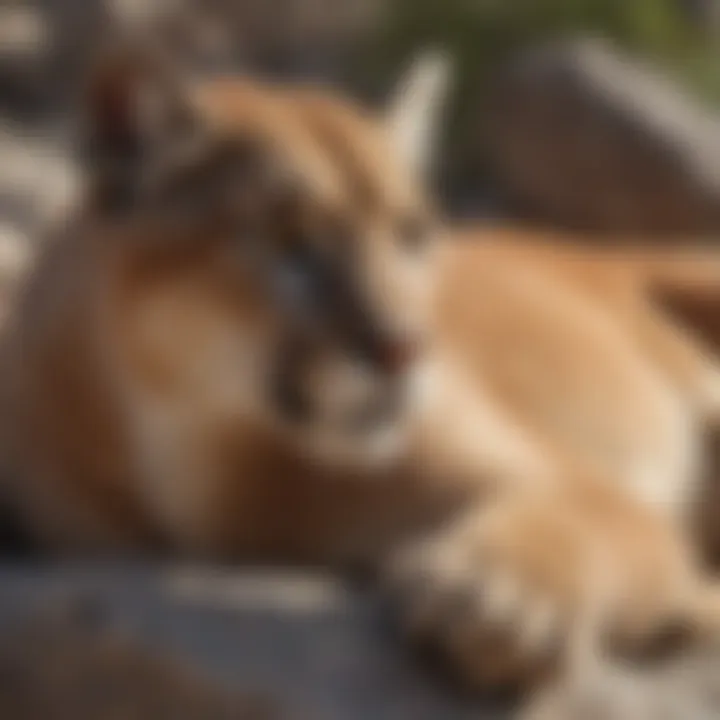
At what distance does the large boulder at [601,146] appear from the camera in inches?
115

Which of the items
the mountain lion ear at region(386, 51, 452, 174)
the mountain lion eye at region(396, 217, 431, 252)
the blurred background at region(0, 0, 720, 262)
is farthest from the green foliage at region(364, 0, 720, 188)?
the mountain lion eye at region(396, 217, 431, 252)

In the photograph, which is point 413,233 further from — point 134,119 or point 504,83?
point 504,83

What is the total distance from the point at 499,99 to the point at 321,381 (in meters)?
2.15

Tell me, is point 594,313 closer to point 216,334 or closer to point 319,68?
point 216,334

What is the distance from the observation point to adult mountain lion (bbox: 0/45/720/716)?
4.18 ft

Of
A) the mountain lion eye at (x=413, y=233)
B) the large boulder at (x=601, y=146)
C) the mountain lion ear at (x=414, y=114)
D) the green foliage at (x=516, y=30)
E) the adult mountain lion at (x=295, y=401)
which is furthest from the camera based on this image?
the green foliage at (x=516, y=30)

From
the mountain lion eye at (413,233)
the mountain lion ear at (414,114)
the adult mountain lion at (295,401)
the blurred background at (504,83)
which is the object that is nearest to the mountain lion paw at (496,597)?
the adult mountain lion at (295,401)

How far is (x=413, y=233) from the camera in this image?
4.60 ft

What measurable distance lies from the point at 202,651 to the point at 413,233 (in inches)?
16.2

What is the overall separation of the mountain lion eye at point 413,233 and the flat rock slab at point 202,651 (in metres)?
0.30

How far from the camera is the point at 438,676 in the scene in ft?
3.86

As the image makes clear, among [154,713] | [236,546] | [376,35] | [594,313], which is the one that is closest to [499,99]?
[376,35]

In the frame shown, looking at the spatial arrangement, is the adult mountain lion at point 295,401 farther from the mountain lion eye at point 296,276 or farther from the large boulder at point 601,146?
the large boulder at point 601,146

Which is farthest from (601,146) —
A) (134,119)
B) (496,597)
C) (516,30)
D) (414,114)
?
(496,597)
